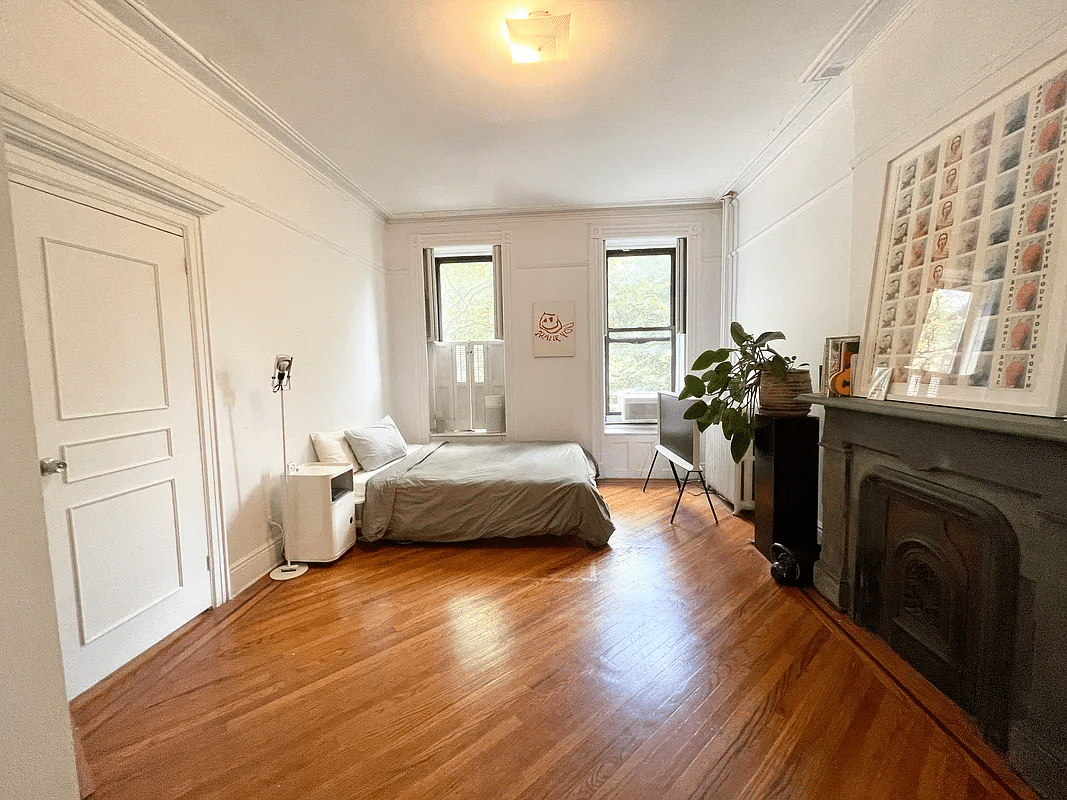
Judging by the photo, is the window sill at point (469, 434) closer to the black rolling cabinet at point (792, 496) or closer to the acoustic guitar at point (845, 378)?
the black rolling cabinet at point (792, 496)

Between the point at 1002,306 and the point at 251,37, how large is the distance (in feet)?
10.6

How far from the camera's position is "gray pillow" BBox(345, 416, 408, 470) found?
3547 millimetres

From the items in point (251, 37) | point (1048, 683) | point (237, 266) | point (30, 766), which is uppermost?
point (251, 37)

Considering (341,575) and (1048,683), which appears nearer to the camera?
(1048,683)

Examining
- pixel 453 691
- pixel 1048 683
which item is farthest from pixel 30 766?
pixel 1048 683

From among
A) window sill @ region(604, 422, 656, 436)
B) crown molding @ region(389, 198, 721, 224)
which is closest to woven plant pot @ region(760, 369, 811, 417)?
window sill @ region(604, 422, 656, 436)

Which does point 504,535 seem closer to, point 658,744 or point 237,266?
point 658,744

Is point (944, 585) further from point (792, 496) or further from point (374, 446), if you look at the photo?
point (374, 446)

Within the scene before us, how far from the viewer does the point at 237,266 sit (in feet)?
8.45

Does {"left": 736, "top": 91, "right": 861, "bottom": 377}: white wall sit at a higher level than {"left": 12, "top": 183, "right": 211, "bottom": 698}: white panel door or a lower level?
higher

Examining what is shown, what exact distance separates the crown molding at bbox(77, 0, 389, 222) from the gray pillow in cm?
203

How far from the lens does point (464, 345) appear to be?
4805mm

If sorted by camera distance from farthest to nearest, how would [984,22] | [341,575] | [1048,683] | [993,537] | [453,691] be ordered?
[341,575] → [453,691] → [984,22] → [993,537] → [1048,683]

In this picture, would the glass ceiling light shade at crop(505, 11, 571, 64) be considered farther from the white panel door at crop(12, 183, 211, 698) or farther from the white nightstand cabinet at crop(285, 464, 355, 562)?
the white nightstand cabinet at crop(285, 464, 355, 562)
